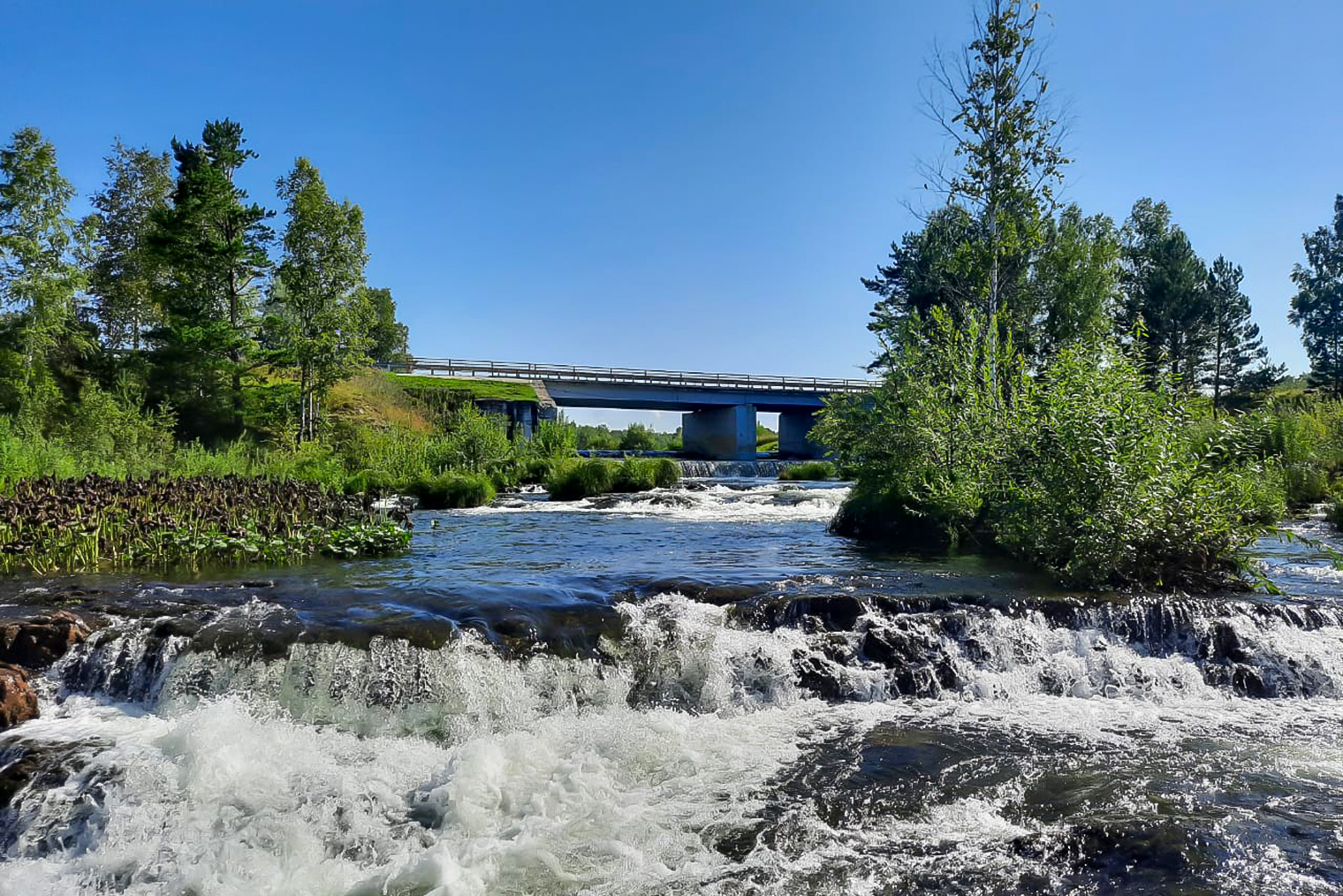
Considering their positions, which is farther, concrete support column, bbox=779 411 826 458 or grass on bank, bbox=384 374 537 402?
concrete support column, bbox=779 411 826 458

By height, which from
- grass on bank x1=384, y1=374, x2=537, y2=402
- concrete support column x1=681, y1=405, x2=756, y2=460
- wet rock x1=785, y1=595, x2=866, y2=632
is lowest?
wet rock x1=785, y1=595, x2=866, y2=632

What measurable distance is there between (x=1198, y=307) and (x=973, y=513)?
4288 cm

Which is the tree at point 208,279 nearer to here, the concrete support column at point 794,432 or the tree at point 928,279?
the tree at point 928,279

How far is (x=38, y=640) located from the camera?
695 centimetres

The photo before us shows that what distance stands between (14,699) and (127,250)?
130 ft

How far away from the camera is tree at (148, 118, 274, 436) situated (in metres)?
30.0

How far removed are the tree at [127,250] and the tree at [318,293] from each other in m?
9.69

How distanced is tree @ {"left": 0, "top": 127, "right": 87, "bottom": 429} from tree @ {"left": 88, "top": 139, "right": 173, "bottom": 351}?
952 centimetres

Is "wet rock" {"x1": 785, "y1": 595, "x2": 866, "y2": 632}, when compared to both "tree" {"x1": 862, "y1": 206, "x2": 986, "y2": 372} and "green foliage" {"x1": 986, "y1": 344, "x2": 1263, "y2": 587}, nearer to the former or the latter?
"green foliage" {"x1": 986, "y1": 344, "x2": 1263, "y2": 587}

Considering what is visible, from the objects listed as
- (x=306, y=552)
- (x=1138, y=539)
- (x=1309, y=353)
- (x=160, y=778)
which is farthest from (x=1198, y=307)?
(x=160, y=778)

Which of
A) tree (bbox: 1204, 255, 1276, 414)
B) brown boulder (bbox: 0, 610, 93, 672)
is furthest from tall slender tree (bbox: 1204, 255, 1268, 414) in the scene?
brown boulder (bbox: 0, 610, 93, 672)

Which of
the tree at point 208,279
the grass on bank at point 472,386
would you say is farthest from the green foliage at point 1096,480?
the grass on bank at point 472,386

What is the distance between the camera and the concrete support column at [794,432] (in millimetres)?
60625

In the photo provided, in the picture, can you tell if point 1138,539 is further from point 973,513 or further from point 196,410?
point 196,410
